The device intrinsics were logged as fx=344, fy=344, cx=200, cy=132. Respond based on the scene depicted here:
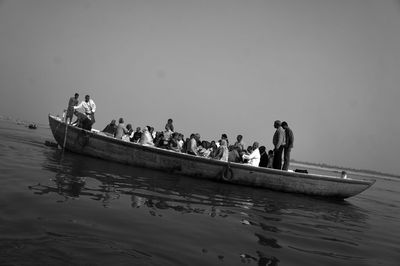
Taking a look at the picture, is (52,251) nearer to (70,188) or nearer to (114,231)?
(114,231)

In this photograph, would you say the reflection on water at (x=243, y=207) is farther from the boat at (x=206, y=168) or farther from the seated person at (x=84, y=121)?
the seated person at (x=84, y=121)

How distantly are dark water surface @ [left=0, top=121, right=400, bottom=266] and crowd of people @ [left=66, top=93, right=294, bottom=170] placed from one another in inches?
114

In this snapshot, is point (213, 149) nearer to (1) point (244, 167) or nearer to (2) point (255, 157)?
(2) point (255, 157)

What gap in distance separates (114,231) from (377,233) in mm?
5263

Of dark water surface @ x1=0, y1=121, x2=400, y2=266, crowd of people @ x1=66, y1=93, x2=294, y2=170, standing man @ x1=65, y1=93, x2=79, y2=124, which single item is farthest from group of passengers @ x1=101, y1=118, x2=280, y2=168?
dark water surface @ x1=0, y1=121, x2=400, y2=266

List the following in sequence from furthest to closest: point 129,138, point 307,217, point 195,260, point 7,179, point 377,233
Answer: point 129,138 → point 307,217 → point 377,233 → point 7,179 → point 195,260

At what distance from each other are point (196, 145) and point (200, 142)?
2.93ft

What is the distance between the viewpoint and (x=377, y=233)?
6.74 meters

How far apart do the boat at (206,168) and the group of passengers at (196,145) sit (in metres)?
0.70

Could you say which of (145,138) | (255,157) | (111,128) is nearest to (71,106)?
(111,128)

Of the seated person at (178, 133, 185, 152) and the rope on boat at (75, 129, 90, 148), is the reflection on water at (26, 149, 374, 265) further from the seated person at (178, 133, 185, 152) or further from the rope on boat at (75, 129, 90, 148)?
the rope on boat at (75, 129, 90, 148)

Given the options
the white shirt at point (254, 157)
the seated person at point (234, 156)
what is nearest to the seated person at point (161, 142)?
the seated person at point (234, 156)

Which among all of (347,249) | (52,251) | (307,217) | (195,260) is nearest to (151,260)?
(195,260)

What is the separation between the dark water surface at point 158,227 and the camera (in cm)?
341
